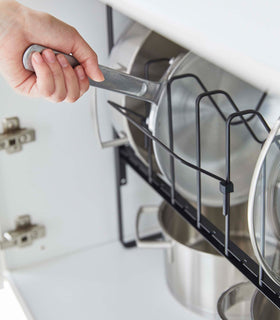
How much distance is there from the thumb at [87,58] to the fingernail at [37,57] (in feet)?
0.22

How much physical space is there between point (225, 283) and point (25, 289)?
1.34 feet

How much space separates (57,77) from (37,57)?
0.03 metres

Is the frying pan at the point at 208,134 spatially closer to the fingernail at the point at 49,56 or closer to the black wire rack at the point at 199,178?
the black wire rack at the point at 199,178

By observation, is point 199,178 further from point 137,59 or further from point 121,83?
point 137,59

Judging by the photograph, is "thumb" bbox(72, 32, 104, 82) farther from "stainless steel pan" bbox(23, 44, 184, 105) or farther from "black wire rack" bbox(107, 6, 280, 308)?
"black wire rack" bbox(107, 6, 280, 308)

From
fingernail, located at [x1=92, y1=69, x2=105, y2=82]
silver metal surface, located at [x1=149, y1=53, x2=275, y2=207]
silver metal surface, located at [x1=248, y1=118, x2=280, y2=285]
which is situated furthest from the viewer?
silver metal surface, located at [x1=149, y1=53, x2=275, y2=207]

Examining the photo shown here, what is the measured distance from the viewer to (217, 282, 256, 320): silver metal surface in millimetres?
839

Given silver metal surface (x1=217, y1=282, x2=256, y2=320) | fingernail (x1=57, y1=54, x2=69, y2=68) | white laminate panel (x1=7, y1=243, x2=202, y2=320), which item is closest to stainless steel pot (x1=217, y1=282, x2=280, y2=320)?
silver metal surface (x1=217, y1=282, x2=256, y2=320)

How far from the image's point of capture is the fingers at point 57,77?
2.23 ft

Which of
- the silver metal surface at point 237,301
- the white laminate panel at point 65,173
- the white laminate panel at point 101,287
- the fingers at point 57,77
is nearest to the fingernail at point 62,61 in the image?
the fingers at point 57,77

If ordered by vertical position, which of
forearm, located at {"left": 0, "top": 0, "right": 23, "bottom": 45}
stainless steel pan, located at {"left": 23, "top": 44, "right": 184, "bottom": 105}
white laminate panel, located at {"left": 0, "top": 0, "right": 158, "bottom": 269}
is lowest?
white laminate panel, located at {"left": 0, "top": 0, "right": 158, "bottom": 269}

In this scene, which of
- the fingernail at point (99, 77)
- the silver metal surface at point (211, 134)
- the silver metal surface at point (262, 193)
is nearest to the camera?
the silver metal surface at point (262, 193)

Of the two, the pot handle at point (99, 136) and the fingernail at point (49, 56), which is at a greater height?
the fingernail at point (49, 56)

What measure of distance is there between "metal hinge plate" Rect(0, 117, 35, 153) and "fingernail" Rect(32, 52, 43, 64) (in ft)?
1.19
